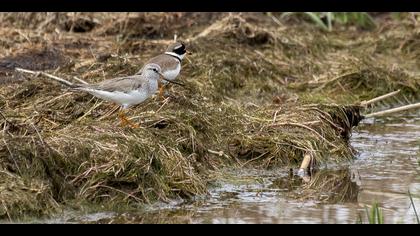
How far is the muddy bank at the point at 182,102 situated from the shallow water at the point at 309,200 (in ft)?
0.59

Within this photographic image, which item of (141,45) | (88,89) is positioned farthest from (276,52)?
(88,89)

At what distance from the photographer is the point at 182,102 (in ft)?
34.0

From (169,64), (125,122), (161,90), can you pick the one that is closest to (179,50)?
(169,64)

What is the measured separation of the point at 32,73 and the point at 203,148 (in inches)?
99.4

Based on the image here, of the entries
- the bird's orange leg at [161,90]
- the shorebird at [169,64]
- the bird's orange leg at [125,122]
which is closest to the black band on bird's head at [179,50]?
the shorebird at [169,64]

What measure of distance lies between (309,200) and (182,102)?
211 centimetres

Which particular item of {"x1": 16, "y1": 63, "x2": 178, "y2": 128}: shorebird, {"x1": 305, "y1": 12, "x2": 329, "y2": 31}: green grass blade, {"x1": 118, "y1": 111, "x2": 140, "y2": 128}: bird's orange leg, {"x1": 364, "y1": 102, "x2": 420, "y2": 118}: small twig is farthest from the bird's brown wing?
{"x1": 305, "y1": 12, "x2": 329, "y2": 31}: green grass blade

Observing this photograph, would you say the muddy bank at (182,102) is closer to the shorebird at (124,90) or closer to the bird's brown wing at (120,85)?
the shorebird at (124,90)

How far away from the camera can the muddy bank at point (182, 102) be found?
321 inches

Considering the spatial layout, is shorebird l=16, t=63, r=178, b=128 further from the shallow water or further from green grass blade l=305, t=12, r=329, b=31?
green grass blade l=305, t=12, r=329, b=31

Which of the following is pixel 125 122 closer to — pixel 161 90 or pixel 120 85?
pixel 120 85

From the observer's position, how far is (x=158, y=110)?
10.1 meters
